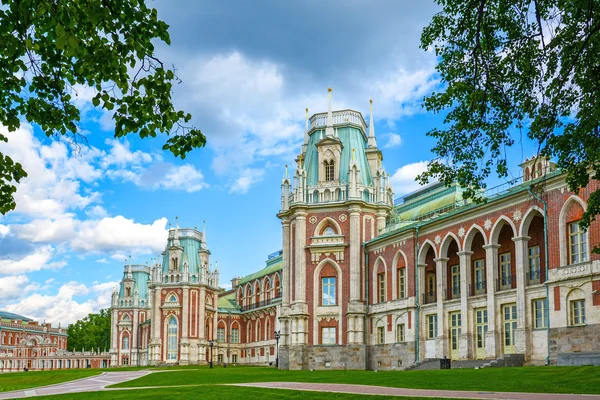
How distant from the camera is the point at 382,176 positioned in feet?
172

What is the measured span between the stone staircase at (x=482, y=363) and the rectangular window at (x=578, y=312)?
3.64m

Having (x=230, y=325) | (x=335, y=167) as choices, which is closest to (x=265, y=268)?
(x=230, y=325)

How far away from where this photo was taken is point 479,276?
41.2 meters

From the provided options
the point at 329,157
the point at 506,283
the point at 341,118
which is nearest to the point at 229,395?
Answer: the point at 506,283

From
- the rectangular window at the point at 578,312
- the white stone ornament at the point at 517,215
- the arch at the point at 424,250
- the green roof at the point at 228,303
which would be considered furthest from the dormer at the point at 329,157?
the green roof at the point at 228,303

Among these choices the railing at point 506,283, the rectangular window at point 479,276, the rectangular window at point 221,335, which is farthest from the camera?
the rectangular window at point 221,335

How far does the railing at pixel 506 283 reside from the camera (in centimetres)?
3775

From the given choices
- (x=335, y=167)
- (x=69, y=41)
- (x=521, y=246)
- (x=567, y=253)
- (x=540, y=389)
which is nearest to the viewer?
(x=69, y=41)

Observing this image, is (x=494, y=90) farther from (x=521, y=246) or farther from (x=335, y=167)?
(x=335, y=167)

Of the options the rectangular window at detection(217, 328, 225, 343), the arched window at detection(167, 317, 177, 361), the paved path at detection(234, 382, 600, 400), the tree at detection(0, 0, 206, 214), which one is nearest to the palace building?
the paved path at detection(234, 382, 600, 400)

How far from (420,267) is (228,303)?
51005mm

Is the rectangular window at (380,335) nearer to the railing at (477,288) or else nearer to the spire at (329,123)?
the railing at (477,288)

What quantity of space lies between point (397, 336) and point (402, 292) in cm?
290

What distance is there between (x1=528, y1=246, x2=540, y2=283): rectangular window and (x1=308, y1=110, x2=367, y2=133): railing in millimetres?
20770
